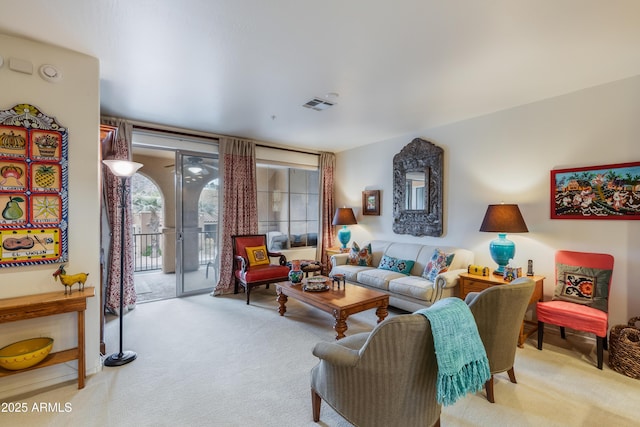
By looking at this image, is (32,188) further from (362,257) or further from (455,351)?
(362,257)

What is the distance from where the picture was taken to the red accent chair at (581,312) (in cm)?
260

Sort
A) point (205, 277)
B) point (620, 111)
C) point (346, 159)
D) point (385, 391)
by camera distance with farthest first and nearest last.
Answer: point (346, 159)
point (205, 277)
point (620, 111)
point (385, 391)

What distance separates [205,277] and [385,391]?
→ 14.2 ft

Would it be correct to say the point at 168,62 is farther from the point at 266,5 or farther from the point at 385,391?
the point at 385,391

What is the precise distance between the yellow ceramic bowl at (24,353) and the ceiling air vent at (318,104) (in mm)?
3321

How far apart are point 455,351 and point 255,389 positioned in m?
1.62

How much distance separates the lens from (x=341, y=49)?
241 centimetres

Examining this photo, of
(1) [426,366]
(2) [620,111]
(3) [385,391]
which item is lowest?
(3) [385,391]

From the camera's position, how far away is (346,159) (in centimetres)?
626

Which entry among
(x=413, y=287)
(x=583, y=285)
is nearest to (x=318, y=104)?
(x=413, y=287)

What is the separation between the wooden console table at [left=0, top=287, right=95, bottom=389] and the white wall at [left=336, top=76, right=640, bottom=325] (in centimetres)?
433

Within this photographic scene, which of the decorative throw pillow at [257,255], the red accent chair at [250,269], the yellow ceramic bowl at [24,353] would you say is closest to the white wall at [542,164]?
the red accent chair at [250,269]

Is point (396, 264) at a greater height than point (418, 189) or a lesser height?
lesser

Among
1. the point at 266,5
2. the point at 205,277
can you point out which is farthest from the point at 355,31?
the point at 205,277
